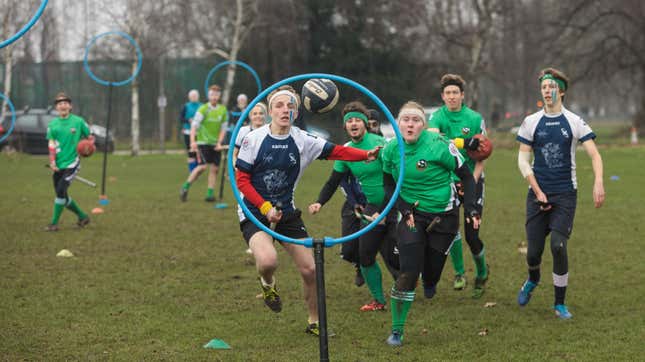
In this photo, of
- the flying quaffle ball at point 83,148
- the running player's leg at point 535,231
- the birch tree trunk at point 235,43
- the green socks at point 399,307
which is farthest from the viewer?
the birch tree trunk at point 235,43

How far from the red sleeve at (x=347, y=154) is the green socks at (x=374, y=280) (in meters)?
1.82

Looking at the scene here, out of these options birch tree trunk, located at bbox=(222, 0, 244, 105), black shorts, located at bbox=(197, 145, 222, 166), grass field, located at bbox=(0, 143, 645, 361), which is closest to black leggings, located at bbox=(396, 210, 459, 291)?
grass field, located at bbox=(0, 143, 645, 361)

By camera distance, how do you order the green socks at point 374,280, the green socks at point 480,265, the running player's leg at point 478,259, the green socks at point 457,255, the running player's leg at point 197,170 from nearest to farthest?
1. the green socks at point 374,280
2. the running player's leg at point 478,259
3. the green socks at point 480,265
4. the green socks at point 457,255
5. the running player's leg at point 197,170

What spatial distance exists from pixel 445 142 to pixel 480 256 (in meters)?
2.07

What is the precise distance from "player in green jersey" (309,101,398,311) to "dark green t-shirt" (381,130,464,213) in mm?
867

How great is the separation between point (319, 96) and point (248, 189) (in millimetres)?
912

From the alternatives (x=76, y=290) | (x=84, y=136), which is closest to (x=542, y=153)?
(x=76, y=290)

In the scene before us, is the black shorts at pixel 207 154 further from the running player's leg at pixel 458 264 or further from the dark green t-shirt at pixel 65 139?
the running player's leg at pixel 458 264

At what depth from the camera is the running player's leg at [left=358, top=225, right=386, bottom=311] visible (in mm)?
8344

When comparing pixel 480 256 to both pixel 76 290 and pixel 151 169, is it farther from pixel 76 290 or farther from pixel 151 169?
pixel 151 169

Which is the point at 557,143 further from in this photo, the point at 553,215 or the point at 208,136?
the point at 208,136

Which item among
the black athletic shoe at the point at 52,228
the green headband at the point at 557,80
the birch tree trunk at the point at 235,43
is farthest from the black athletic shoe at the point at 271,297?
the birch tree trunk at the point at 235,43

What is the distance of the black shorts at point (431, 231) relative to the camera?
7.36 meters

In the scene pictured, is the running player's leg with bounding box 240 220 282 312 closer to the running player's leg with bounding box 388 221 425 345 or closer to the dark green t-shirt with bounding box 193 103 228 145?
the running player's leg with bounding box 388 221 425 345
